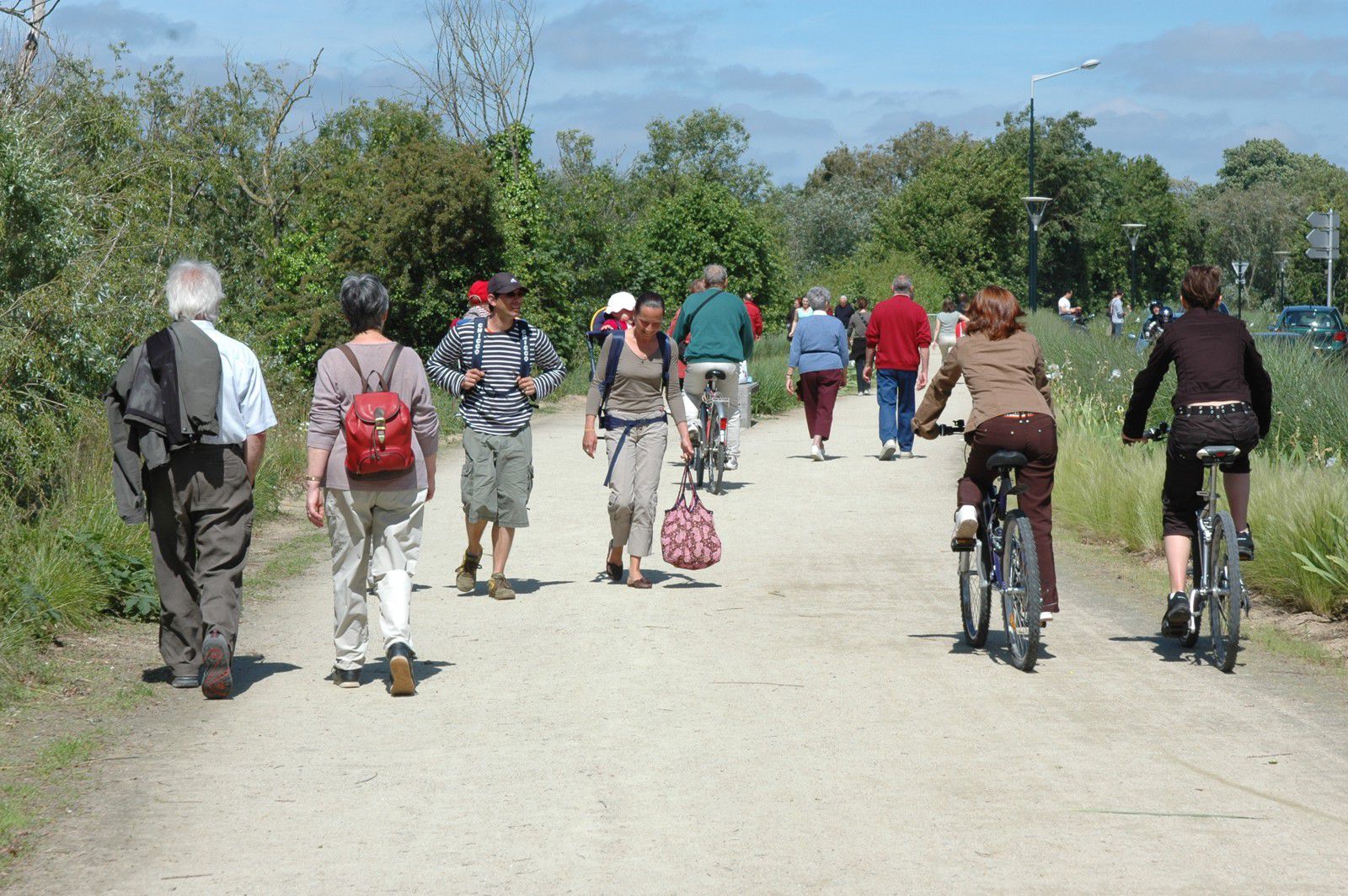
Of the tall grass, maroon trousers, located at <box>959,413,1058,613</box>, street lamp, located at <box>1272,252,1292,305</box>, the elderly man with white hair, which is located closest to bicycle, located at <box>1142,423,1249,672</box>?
maroon trousers, located at <box>959,413,1058,613</box>

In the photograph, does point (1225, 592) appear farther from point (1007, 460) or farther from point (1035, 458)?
point (1007, 460)

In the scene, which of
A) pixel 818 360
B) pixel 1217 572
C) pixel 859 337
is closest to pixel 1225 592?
pixel 1217 572

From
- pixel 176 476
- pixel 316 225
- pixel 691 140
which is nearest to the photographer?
pixel 176 476

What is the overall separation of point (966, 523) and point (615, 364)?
3146 millimetres

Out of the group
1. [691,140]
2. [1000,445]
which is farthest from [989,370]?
[691,140]

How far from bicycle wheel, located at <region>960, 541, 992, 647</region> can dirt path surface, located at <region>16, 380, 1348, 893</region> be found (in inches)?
4.9

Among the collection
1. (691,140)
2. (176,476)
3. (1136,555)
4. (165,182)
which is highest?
(691,140)

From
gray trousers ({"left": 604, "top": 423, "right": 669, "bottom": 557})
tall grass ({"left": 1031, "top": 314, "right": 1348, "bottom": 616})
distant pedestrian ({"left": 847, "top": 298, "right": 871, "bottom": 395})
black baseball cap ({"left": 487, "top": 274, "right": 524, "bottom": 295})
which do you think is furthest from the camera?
distant pedestrian ({"left": 847, "top": 298, "right": 871, "bottom": 395})

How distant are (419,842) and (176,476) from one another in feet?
9.32

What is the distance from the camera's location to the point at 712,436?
15203 mm

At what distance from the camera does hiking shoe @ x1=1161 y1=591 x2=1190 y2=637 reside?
25.0 feet

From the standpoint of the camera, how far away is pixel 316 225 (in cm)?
2855

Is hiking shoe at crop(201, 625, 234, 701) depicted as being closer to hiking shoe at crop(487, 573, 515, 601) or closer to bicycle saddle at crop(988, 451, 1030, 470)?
hiking shoe at crop(487, 573, 515, 601)

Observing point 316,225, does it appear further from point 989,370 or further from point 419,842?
point 419,842
